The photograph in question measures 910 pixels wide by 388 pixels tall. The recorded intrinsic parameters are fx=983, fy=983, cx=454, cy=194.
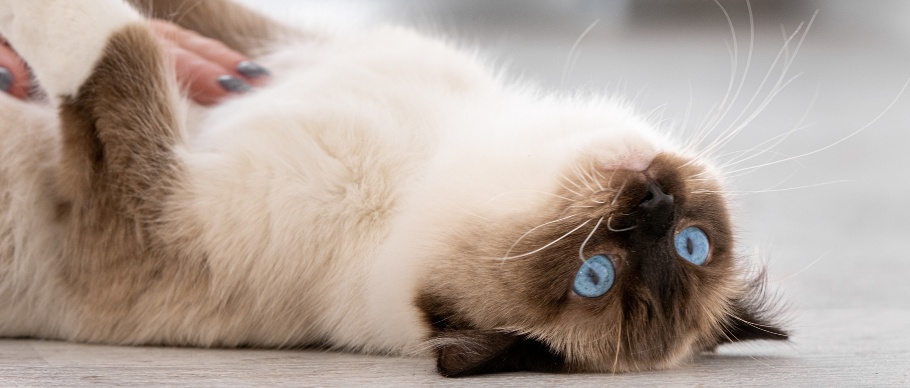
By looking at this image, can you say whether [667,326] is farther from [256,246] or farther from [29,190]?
[29,190]

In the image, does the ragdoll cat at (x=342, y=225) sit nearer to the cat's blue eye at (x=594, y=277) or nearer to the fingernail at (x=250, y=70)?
the cat's blue eye at (x=594, y=277)

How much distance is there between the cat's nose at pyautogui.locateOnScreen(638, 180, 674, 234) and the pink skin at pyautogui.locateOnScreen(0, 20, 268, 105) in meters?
0.87

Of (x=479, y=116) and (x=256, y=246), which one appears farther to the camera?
(x=479, y=116)

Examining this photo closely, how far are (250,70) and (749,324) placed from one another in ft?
3.53

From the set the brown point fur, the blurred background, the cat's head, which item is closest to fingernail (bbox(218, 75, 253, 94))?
the brown point fur

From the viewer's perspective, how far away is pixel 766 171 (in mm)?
3914

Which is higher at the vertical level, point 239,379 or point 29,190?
point 29,190

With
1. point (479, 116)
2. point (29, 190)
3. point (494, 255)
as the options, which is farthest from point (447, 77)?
point (29, 190)

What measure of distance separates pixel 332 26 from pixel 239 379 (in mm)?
1161

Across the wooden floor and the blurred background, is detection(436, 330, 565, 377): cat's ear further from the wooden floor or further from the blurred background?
the blurred background

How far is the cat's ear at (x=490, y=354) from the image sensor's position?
4.48 feet

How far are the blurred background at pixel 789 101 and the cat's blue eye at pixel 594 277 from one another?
29 centimetres

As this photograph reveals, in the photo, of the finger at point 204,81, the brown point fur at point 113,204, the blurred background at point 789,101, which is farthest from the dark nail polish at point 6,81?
the blurred background at point 789,101

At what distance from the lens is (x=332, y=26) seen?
229 cm
